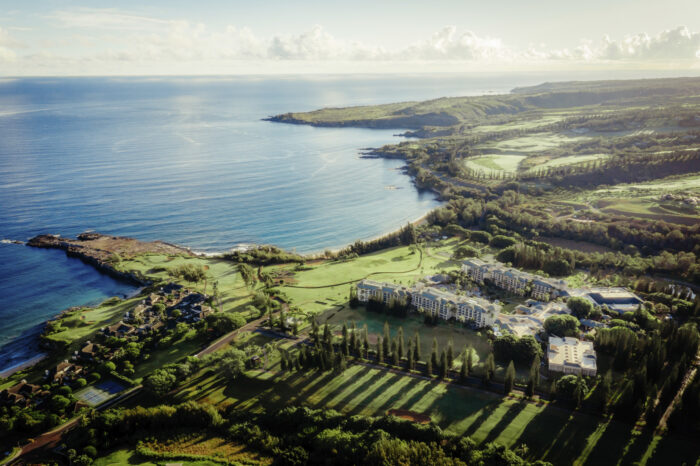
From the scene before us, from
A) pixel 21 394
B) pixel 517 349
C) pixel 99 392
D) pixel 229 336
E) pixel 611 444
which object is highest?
pixel 517 349

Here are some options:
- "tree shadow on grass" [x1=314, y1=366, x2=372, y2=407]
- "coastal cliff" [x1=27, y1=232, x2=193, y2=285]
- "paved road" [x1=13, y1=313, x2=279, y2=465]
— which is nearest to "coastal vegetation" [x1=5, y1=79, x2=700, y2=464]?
"tree shadow on grass" [x1=314, y1=366, x2=372, y2=407]

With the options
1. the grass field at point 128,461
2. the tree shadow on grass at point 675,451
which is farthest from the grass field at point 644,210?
the grass field at point 128,461

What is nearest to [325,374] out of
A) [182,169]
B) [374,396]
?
[374,396]

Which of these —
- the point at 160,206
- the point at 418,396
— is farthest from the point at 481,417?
the point at 160,206

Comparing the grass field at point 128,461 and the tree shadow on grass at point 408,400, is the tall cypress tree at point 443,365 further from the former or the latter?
the grass field at point 128,461

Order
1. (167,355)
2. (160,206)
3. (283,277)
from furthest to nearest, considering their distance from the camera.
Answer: (160,206)
(283,277)
(167,355)

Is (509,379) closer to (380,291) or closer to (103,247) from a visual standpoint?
(380,291)

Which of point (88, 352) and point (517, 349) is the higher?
point (517, 349)

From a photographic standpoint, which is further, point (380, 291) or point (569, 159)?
point (569, 159)

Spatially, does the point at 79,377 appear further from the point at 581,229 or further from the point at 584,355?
the point at 581,229
